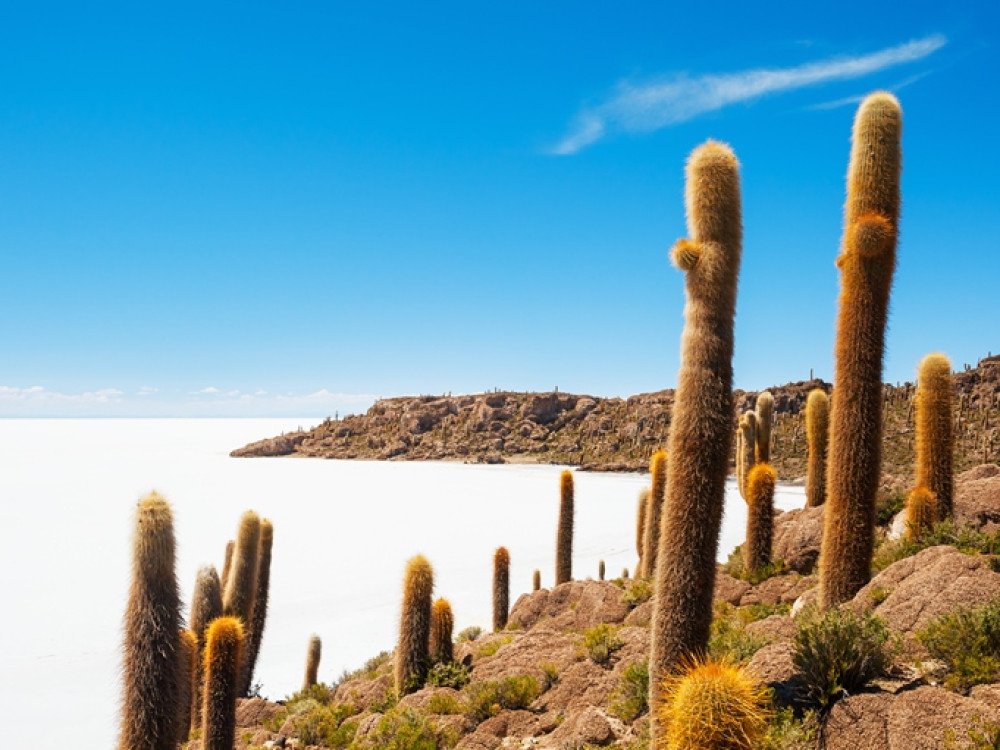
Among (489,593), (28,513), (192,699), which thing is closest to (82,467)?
(28,513)

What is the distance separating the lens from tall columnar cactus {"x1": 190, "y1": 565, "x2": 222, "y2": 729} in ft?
38.7

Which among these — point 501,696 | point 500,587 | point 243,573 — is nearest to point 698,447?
point 501,696

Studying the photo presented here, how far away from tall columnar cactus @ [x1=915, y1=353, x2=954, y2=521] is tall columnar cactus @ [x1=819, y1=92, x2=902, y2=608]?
2396mm

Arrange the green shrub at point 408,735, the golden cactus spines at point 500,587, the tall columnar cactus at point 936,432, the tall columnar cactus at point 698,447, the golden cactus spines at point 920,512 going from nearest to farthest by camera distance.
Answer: the tall columnar cactus at point 698,447
the green shrub at point 408,735
the golden cactus spines at point 920,512
the tall columnar cactus at point 936,432
the golden cactus spines at point 500,587

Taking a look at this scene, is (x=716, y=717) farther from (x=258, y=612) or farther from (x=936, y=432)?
(x=258, y=612)

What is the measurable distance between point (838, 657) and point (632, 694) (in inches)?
107

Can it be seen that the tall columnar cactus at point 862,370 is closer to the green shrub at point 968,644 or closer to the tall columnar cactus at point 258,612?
the green shrub at point 968,644

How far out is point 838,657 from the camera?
5.08 meters

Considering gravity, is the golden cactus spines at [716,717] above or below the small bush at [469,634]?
above

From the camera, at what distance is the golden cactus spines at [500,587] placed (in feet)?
48.1

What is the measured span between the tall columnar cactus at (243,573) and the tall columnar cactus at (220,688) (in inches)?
184

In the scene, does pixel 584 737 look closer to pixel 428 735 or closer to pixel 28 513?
pixel 428 735

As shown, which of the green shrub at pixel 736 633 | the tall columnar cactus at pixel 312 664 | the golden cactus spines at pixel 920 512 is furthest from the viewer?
the tall columnar cactus at pixel 312 664

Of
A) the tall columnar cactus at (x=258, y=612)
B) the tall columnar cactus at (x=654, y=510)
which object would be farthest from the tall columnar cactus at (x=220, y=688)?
the tall columnar cactus at (x=654, y=510)
